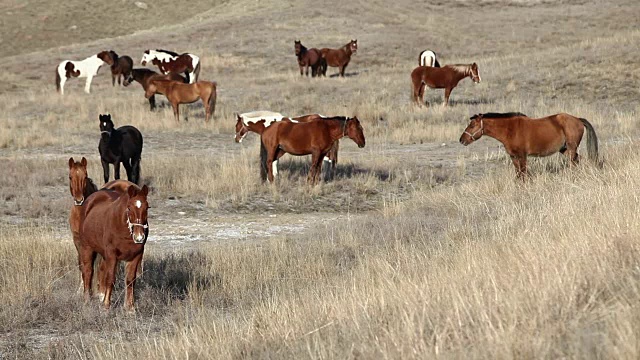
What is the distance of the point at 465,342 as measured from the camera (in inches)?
175

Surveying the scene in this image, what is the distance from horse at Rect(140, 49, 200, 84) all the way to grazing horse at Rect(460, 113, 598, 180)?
21.3 metres

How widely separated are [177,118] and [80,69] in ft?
36.5

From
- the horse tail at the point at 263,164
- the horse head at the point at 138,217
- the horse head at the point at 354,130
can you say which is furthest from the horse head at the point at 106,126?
the horse head at the point at 138,217

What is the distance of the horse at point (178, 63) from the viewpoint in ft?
110

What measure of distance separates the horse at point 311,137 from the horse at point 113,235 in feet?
23.8

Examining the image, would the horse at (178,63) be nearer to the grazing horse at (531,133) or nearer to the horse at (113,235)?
the grazing horse at (531,133)

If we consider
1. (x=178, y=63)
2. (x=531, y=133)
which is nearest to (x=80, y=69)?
(x=178, y=63)

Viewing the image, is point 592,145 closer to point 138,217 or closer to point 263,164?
point 263,164

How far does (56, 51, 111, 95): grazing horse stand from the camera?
1296 inches

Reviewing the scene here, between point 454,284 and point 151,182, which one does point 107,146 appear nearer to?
point 151,182

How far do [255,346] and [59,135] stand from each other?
1821 cm

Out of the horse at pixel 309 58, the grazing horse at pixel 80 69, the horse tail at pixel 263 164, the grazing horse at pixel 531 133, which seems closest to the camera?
the grazing horse at pixel 531 133

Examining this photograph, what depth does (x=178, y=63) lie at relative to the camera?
33688mm

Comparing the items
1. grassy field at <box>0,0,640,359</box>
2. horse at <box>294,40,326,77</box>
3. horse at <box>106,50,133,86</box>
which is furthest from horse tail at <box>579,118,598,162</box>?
horse at <box>106,50,133,86</box>
